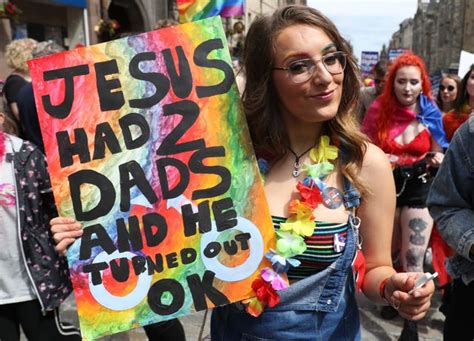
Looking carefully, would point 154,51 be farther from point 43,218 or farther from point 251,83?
point 43,218

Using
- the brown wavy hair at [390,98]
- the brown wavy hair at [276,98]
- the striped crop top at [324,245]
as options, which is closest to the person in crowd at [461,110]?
the brown wavy hair at [390,98]

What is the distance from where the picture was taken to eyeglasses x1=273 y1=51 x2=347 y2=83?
127cm

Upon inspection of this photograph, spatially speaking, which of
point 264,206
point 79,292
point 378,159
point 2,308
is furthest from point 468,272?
point 2,308

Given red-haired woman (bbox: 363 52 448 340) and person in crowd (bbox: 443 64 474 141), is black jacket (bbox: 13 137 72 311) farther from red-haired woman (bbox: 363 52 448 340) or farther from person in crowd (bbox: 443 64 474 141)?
person in crowd (bbox: 443 64 474 141)

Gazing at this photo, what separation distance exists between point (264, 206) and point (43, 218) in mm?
1159

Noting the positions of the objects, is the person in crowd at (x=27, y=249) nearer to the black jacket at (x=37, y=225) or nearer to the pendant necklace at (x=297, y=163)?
the black jacket at (x=37, y=225)

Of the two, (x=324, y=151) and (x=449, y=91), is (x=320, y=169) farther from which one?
(x=449, y=91)

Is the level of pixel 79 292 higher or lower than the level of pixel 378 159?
lower

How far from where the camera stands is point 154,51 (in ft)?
4.33

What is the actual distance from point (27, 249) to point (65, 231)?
84cm

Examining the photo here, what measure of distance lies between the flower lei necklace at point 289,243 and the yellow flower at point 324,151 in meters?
0.04

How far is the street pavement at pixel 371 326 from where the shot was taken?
10.1 feet

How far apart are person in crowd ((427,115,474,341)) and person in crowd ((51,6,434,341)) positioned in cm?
46

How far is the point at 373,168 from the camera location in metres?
1.35
